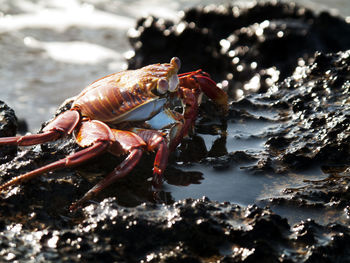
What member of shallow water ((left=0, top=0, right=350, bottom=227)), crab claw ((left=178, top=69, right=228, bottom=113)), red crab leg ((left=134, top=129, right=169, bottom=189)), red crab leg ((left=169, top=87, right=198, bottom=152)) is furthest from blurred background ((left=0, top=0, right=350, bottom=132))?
red crab leg ((left=134, top=129, right=169, bottom=189))

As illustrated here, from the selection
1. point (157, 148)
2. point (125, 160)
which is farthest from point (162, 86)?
point (125, 160)

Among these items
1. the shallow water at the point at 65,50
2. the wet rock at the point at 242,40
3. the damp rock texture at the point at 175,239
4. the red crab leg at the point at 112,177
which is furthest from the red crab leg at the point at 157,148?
the wet rock at the point at 242,40

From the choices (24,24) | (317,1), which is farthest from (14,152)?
(317,1)

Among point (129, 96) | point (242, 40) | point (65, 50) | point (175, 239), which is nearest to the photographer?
point (175, 239)

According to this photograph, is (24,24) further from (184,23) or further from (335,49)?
(335,49)

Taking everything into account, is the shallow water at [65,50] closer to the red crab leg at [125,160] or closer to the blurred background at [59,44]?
the blurred background at [59,44]

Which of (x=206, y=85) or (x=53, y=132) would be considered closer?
(x=53, y=132)

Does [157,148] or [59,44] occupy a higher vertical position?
[59,44]

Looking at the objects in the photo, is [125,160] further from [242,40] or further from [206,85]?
[242,40]
